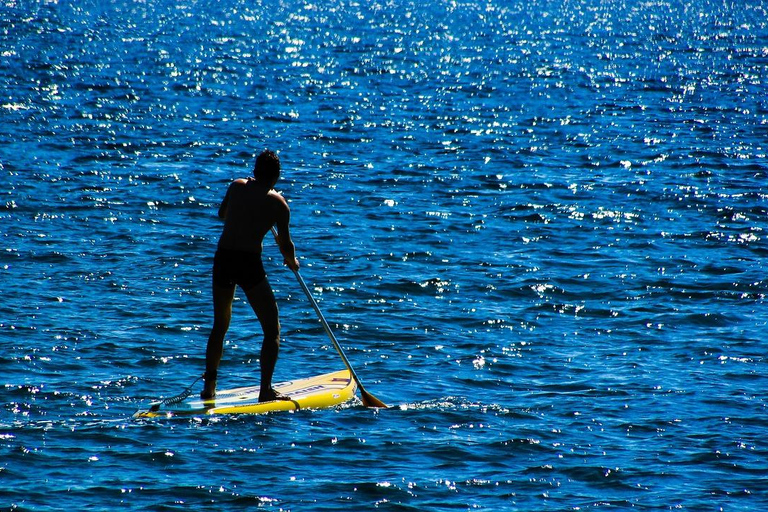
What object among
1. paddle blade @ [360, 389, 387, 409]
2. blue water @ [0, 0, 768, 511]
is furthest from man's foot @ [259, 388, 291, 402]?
paddle blade @ [360, 389, 387, 409]

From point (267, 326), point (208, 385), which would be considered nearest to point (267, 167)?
point (267, 326)

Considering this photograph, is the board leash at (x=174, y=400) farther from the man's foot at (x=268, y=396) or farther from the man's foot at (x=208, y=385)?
the man's foot at (x=268, y=396)

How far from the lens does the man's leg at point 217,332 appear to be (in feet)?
35.6

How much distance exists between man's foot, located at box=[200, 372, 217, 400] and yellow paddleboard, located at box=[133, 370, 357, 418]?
0.06 metres

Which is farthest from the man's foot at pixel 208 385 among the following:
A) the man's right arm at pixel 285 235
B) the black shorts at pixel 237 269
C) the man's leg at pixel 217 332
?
the man's right arm at pixel 285 235

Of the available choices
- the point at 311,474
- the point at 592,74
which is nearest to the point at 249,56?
the point at 592,74

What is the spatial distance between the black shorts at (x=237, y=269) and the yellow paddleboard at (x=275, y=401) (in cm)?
114

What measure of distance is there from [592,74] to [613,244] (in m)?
27.0

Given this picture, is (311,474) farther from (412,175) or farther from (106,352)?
(412,175)

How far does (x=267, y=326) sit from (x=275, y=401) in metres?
0.73

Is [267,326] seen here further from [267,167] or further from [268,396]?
[267,167]

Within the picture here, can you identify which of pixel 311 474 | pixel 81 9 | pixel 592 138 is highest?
pixel 81 9

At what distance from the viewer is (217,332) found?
1091 cm

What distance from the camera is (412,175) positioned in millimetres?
24359
